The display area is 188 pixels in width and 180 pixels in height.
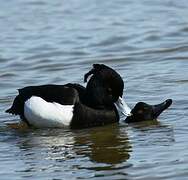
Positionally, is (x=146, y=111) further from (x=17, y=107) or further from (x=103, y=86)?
(x=17, y=107)

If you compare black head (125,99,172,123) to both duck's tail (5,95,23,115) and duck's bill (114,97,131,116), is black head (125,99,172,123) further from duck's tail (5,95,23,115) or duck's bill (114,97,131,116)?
duck's tail (5,95,23,115)

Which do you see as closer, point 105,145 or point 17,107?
point 105,145

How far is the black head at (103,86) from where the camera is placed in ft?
32.0

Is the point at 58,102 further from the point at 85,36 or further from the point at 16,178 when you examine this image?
the point at 85,36

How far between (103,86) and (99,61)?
12.5 ft

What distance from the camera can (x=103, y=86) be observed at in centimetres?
991

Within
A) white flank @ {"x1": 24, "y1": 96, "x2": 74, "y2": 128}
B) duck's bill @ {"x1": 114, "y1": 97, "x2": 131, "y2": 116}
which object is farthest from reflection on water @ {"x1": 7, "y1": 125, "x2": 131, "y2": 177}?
duck's bill @ {"x1": 114, "y1": 97, "x2": 131, "y2": 116}

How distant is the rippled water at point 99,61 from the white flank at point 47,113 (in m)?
0.16

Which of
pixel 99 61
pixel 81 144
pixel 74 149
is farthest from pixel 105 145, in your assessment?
pixel 99 61

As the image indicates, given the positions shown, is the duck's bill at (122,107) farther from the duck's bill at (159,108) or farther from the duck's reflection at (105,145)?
the duck's bill at (159,108)

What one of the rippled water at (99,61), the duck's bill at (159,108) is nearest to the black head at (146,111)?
the duck's bill at (159,108)

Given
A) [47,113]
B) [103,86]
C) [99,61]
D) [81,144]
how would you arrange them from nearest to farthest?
1. [81,144]
2. [47,113]
3. [103,86]
4. [99,61]

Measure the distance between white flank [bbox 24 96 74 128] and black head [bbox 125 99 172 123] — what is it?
0.78m

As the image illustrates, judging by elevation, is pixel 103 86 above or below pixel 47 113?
above
